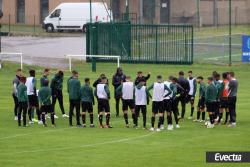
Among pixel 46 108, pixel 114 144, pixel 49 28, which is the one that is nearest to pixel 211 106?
pixel 114 144

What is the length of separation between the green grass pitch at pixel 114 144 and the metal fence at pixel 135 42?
23.6 metres

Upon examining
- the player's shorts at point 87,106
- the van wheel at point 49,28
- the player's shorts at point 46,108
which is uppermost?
the van wheel at point 49,28

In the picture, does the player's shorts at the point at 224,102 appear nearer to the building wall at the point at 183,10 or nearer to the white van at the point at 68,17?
the building wall at the point at 183,10

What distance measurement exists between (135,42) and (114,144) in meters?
32.5

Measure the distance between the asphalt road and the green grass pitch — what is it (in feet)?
76.4

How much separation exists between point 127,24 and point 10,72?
9909mm

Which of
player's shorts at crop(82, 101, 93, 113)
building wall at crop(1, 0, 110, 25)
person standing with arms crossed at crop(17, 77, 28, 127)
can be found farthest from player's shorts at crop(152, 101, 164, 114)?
building wall at crop(1, 0, 110, 25)

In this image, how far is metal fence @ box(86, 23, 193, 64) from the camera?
6450 centimetres

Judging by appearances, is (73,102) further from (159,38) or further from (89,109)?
(159,38)

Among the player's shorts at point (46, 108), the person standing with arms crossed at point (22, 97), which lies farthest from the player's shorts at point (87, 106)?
the person standing with arms crossed at point (22, 97)

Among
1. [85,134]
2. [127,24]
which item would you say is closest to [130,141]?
[85,134]

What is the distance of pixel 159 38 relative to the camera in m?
64.7

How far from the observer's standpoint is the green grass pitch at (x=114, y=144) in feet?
96.2

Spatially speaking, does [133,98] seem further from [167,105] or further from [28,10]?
[28,10]
